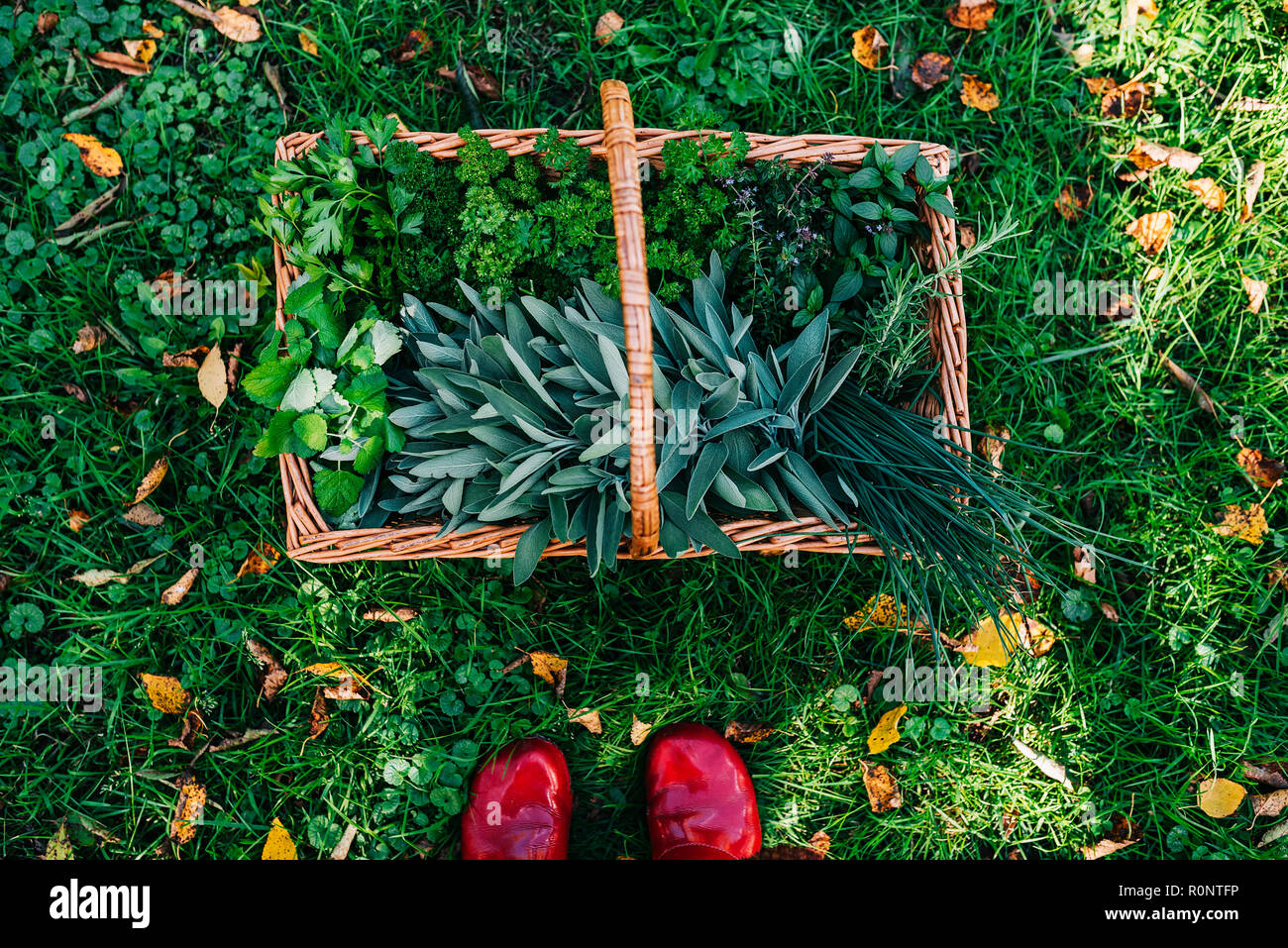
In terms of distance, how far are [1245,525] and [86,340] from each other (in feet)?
10.6

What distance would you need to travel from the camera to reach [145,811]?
1.98 meters

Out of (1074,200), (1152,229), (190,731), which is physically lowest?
(190,731)

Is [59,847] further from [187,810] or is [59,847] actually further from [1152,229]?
[1152,229]

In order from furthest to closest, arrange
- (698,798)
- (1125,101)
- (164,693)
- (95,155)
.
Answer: (1125,101)
(95,155)
(164,693)
(698,798)

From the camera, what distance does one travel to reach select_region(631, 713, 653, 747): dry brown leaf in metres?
2.04

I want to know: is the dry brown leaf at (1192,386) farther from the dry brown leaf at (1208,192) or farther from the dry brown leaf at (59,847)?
the dry brown leaf at (59,847)

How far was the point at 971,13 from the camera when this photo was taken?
2.20 metres

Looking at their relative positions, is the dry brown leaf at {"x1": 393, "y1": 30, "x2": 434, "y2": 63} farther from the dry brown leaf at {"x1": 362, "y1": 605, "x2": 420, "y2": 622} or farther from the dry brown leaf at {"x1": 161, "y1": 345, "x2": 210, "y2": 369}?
the dry brown leaf at {"x1": 362, "y1": 605, "x2": 420, "y2": 622}

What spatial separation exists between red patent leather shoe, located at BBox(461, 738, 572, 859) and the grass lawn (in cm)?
7

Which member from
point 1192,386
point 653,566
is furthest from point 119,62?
point 1192,386

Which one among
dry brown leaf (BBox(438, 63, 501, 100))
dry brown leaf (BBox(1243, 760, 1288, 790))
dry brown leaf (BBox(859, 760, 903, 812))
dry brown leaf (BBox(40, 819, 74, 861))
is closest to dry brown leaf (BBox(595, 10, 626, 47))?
dry brown leaf (BBox(438, 63, 501, 100))
